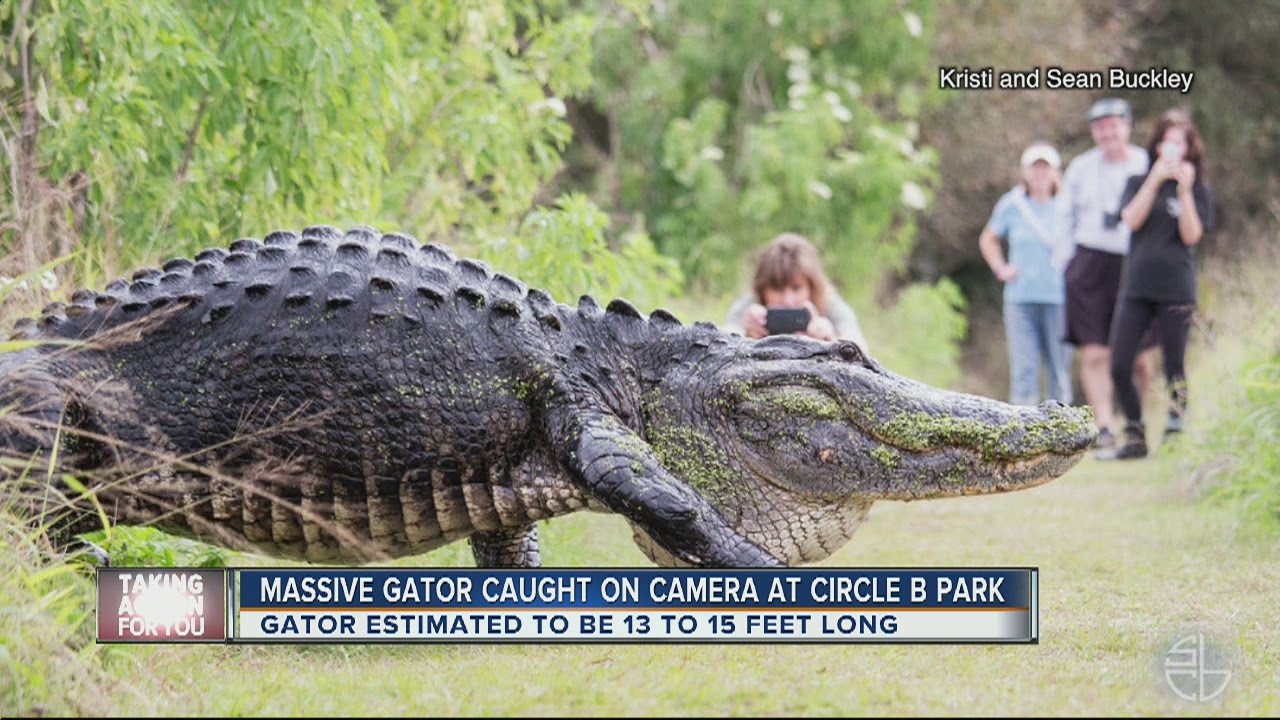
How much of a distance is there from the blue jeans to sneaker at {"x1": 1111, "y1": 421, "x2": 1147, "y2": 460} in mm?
1408

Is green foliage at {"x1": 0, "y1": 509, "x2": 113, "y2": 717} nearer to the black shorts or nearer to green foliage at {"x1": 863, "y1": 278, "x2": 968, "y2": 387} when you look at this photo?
the black shorts

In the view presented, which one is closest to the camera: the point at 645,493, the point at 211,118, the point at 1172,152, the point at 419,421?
the point at 645,493

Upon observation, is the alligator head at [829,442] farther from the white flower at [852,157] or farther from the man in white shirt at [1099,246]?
the white flower at [852,157]

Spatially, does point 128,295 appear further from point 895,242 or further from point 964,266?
point 964,266

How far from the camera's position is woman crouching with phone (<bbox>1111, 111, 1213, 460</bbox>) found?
9.98 m

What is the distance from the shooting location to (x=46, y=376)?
181 inches

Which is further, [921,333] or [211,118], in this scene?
[921,333]

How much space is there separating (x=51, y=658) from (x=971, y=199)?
1888cm

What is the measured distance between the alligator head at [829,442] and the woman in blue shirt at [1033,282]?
22.8ft

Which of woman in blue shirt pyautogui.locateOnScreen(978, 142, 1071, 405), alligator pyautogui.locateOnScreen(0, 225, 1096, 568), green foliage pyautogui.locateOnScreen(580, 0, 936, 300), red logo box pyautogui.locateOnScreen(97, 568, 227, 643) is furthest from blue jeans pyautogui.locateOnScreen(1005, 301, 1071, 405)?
red logo box pyautogui.locateOnScreen(97, 568, 227, 643)

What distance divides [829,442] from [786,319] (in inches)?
92.9

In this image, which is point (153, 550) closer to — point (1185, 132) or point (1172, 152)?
point (1172, 152)

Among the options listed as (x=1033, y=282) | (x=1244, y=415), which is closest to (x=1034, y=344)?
(x=1033, y=282)

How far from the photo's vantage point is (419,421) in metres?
4.68
